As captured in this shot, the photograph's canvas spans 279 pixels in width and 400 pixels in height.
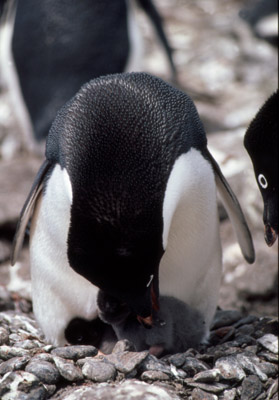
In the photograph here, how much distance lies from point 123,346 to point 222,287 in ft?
4.57

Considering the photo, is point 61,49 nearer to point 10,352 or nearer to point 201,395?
point 10,352

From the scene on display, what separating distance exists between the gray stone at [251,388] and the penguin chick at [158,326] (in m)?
0.31

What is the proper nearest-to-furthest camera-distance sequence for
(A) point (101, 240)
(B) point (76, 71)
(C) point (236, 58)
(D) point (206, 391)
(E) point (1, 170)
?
(A) point (101, 240) → (D) point (206, 391) → (E) point (1, 170) → (B) point (76, 71) → (C) point (236, 58)

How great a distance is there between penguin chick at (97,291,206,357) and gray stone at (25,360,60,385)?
332 millimetres

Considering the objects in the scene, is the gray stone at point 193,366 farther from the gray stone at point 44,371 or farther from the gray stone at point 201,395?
the gray stone at point 44,371

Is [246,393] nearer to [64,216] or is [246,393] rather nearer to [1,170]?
[64,216]

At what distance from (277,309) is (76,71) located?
6.50 ft

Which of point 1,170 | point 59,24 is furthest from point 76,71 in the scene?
point 1,170

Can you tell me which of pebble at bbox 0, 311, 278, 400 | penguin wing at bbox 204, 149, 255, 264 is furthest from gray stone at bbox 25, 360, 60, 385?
penguin wing at bbox 204, 149, 255, 264

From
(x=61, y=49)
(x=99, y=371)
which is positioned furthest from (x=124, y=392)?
(x=61, y=49)

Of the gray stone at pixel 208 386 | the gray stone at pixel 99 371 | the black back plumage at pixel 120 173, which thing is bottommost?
the gray stone at pixel 208 386

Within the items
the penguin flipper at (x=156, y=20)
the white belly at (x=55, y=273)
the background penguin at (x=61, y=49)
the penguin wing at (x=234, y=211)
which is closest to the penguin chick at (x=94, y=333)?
the white belly at (x=55, y=273)

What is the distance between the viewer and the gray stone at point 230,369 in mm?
2270

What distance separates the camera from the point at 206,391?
219 cm
